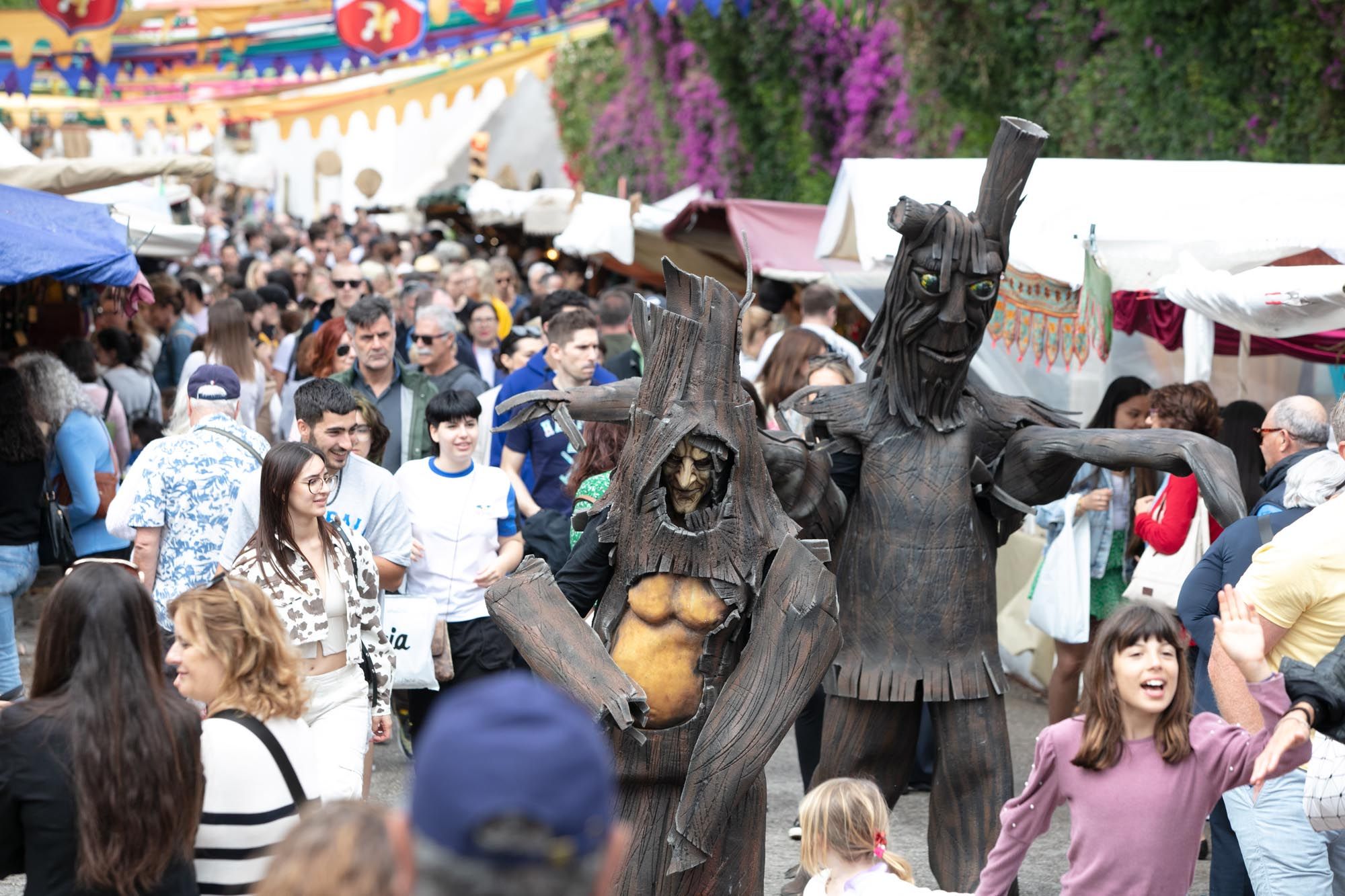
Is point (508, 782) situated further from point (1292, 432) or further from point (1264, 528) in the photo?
point (1292, 432)

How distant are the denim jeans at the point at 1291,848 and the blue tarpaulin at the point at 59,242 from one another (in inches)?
213

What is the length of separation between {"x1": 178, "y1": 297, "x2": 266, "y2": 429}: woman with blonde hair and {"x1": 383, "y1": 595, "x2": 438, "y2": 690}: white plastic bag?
10.1 feet

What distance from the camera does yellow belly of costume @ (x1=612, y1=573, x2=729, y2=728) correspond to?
4.01 metres

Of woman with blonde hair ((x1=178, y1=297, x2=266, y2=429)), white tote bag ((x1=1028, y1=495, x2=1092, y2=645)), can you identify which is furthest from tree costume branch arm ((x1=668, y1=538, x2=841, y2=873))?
woman with blonde hair ((x1=178, y1=297, x2=266, y2=429))

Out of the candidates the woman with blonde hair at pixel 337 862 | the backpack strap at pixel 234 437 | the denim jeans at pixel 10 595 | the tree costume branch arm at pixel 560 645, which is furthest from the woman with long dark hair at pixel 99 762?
the denim jeans at pixel 10 595

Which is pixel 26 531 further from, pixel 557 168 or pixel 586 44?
pixel 557 168

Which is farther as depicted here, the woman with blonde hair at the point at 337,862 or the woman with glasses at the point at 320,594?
the woman with glasses at the point at 320,594

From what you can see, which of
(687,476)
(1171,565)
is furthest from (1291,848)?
(1171,565)

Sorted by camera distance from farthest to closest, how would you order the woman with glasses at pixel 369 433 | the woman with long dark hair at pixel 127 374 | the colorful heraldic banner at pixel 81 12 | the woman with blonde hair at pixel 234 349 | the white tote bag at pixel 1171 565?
the colorful heraldic banner at pixel 81 12, the woman with long dark hair at pixel 127 374, the woman with blonde hair at pixel 234 349, the woman with glasses at pixel 369 433, the white tote bag at pixel 1171 565

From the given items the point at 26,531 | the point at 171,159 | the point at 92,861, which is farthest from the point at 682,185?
the point at 92,861

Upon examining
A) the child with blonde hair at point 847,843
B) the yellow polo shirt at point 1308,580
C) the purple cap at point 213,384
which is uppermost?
the purple cap at point 213,384

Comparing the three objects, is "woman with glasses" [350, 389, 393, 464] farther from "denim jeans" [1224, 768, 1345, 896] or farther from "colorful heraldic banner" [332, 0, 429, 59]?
"colorful heraldic banner" [332, 0, 429, 59]

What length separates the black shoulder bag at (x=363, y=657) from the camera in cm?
484

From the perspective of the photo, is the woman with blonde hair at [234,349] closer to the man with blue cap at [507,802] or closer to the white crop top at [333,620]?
the white crop top at [333,620]
